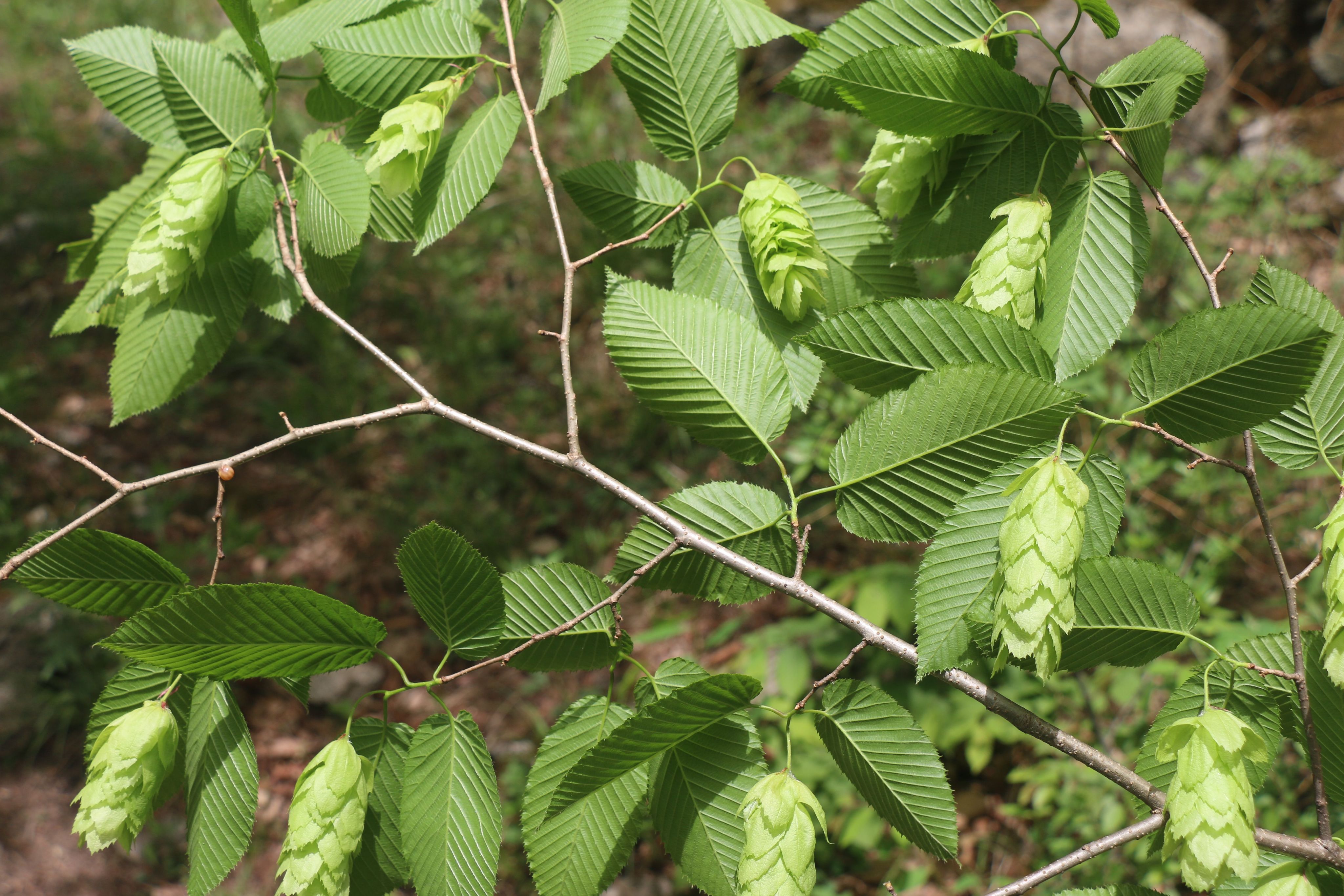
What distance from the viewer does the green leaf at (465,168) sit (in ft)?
2.92

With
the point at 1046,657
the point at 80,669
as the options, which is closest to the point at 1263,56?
the point at 1046,657

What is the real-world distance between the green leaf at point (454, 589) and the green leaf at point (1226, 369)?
1.88 feet

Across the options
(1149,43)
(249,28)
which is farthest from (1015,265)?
(1149,43)

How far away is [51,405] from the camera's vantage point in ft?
11.0

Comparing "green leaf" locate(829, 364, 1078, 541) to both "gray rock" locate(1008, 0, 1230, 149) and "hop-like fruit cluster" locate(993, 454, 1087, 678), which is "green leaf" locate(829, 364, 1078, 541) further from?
"gray rock" locate(1008, 0, 1230, 149)

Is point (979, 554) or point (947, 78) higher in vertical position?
point (947, 78)

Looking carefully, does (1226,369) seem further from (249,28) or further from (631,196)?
(249,28)

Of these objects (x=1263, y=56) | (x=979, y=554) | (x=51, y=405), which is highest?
(x=979, y=554)

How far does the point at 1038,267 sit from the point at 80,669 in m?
3.10

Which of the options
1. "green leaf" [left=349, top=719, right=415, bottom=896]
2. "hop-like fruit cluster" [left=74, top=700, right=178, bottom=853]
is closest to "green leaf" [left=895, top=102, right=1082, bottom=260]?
"green leaf" [left=349, top=719, right=415, bottom=896]

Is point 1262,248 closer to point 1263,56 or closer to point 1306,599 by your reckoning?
point 1263,56

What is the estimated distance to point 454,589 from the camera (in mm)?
784

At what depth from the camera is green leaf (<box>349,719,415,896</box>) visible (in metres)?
0.81

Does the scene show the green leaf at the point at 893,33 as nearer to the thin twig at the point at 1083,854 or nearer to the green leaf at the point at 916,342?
the green leaf at the point at 916,342
